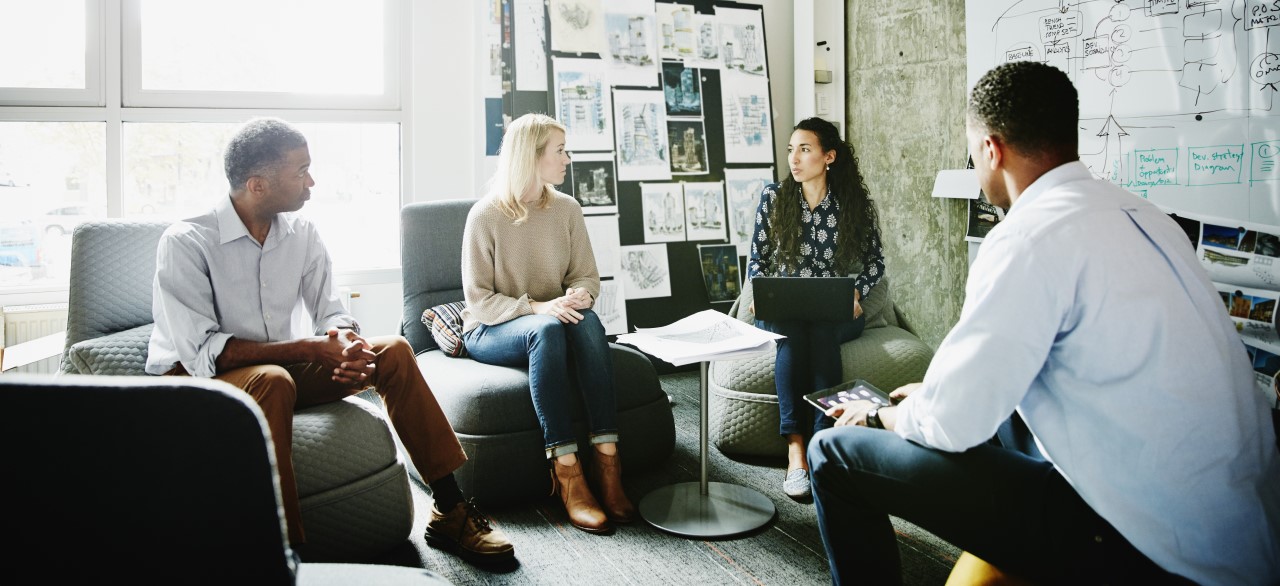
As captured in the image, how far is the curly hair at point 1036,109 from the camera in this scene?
4.74 feet

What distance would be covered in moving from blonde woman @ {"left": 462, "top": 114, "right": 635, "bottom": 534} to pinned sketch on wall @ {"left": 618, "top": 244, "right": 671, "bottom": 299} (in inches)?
46.0

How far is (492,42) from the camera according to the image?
3.77 metres

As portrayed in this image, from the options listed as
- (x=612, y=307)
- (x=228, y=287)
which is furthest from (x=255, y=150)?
(x=612, y=307)

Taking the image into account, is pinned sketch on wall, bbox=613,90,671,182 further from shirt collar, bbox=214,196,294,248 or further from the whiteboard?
shirt collar, bbox=214,196,294,248

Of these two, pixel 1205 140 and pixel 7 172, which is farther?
pixel 7 172

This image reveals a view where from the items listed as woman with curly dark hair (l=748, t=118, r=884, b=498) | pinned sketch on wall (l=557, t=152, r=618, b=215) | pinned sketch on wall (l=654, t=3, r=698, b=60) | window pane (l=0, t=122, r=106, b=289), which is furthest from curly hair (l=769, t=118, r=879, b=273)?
window pane (l=0, t=122, r=106, b=289)

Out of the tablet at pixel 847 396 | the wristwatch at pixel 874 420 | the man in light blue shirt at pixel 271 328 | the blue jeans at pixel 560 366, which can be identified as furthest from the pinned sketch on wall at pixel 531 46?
the wristwatch at pixel 874 420

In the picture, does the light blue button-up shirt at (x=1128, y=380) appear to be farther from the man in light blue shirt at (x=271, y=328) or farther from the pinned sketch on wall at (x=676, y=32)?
the pinned sketch on wall at (x=676, y=32)

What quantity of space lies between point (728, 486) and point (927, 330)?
1.64 m

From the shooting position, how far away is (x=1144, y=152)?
2.66 metres

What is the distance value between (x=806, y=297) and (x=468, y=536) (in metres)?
1.25

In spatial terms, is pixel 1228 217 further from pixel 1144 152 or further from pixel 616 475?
pixel 616 475

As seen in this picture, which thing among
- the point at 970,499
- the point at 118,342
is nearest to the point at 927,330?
the point at 970,499

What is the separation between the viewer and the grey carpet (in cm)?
205
